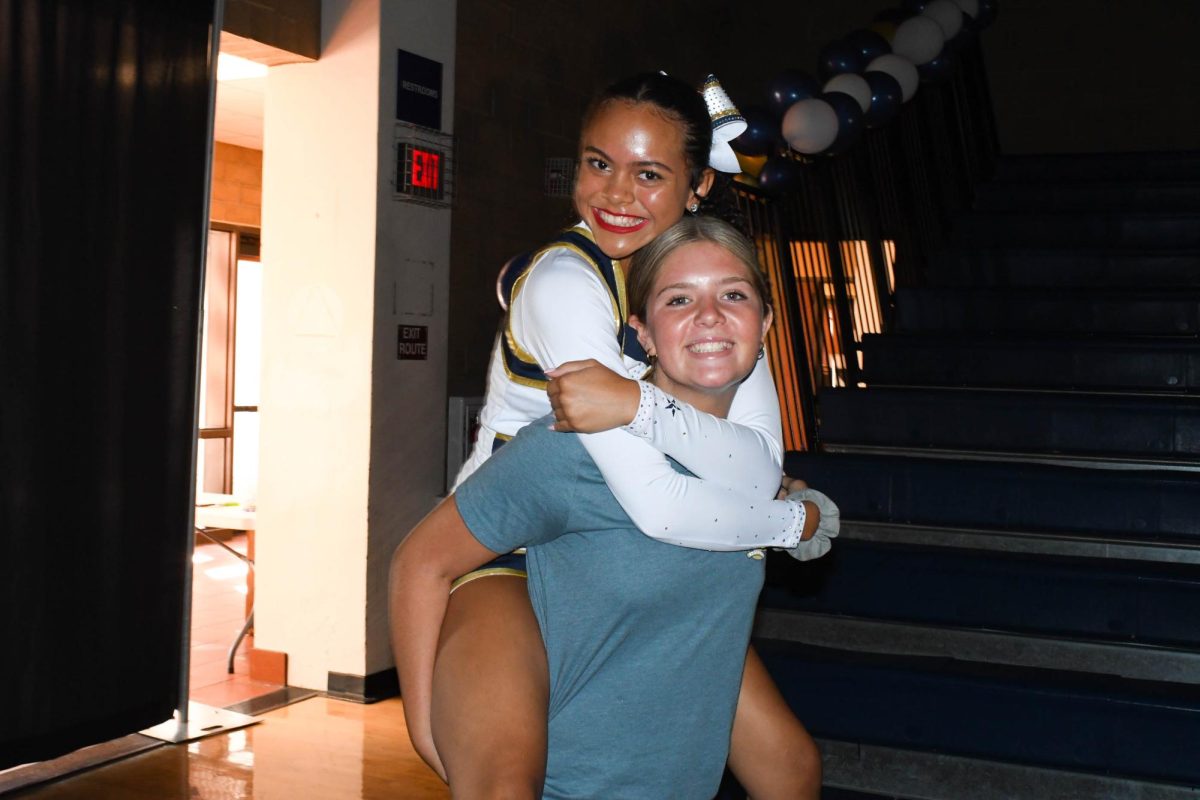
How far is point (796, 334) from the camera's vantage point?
5020 millimetres

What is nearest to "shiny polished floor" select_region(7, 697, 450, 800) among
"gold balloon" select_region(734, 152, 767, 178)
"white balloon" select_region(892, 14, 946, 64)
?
"gold balloon" select_region(734, 152, 767, 178)

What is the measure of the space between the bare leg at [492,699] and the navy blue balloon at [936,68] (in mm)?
5243

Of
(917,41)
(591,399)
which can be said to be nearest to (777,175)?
(917,41)

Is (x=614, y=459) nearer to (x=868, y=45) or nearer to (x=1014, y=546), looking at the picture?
(x=1014, y=546)

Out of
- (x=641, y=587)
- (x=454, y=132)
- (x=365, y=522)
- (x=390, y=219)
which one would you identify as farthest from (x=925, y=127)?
(x=641, y=587)

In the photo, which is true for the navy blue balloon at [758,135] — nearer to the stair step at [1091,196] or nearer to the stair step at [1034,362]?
the stair step at [1034,362]

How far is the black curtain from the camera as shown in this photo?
363 cm

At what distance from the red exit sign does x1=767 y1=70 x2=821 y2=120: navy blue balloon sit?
4.66ft

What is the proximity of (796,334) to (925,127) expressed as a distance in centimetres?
215

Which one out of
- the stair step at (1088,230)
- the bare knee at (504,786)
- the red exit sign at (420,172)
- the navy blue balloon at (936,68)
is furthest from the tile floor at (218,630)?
the navy blue balloon at (936,68)

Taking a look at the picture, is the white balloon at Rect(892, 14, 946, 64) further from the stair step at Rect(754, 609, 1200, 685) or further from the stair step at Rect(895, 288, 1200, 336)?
the stair step at Rect(754, 609, 1200, 685)

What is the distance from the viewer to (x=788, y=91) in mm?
5055

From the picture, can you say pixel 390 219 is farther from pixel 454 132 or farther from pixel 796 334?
pixel 796 334

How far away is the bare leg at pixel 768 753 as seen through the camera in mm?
1785
